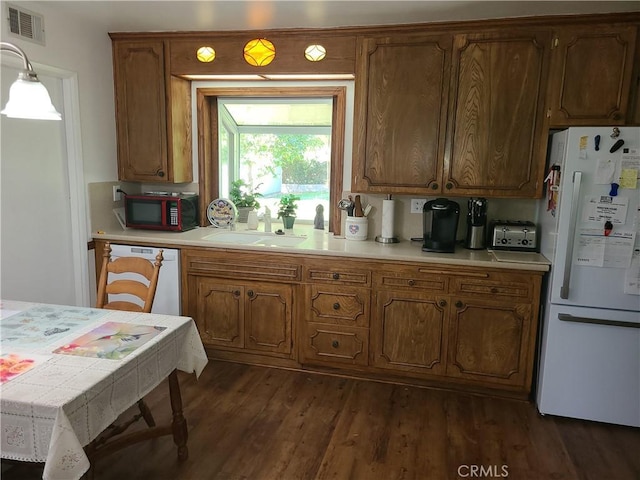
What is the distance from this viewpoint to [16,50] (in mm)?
1496

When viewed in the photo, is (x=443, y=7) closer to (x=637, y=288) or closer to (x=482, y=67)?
(x=482, y=67)

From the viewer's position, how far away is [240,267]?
3105 mm

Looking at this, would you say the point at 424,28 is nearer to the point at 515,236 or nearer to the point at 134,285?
the point at 515,236

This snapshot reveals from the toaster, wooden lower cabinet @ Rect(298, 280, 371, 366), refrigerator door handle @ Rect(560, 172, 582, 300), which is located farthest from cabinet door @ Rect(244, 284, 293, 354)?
refrigerator door handle @ Rect(560, 172, 582, 300)

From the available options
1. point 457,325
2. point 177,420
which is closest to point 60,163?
point 177,420

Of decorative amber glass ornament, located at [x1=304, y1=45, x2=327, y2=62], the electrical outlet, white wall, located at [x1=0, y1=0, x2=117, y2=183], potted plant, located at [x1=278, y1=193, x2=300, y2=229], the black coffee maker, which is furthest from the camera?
potted plant, located at [x1=278, y1=193, x2=300, y2=229]

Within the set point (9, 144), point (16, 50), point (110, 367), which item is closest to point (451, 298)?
point (110, 367)

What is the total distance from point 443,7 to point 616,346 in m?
2.13

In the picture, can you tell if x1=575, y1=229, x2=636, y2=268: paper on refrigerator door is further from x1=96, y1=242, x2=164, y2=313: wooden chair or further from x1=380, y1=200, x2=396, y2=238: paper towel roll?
x1=96, y1=242, x2=164, y2=313: wooden chair

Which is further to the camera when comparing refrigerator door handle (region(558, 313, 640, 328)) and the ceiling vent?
the ceiling vent

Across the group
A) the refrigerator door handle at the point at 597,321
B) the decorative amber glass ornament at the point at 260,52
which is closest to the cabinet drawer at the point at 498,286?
the refrigerator door handle at the point at 597,321

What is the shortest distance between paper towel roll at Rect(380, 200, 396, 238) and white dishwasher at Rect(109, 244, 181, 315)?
1478 mm

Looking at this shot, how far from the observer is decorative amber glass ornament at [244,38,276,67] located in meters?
3.07

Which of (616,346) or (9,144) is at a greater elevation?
(9,144)
